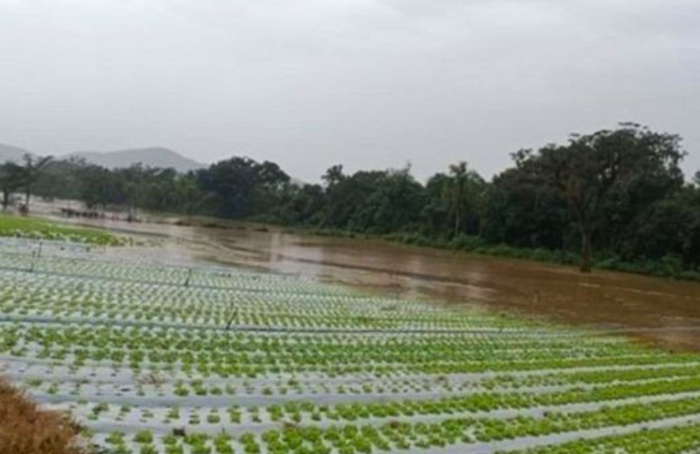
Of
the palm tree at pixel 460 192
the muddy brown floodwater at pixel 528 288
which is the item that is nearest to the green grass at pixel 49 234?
the muddy brown floodwater at pixel 528 288

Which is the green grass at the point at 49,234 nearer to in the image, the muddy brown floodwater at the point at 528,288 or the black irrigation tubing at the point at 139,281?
the muddy brown floodwater at the point at 528,288

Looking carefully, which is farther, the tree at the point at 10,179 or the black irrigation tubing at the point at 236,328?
the tree at the point at 10,179

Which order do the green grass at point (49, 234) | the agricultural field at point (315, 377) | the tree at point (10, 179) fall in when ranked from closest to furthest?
the agricultural field at point (315, 377), the green grass at point (49, 234), the tree at point (10, 179)

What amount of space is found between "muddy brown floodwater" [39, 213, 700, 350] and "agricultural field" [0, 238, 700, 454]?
25.8 ft

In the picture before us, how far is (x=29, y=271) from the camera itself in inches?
902

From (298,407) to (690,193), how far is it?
2601 inches

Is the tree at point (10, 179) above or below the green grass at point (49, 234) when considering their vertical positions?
above

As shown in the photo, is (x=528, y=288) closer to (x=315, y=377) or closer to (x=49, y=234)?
(x=49, y=234)

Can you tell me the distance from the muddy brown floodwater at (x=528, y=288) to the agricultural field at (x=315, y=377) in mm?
7851

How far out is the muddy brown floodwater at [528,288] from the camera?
30.5 m

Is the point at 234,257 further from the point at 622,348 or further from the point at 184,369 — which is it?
the point at 184,369

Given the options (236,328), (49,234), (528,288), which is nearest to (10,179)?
(49,234)

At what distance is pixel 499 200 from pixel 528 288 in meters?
44.2

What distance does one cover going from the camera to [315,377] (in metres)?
12.6
